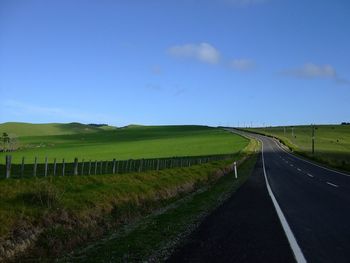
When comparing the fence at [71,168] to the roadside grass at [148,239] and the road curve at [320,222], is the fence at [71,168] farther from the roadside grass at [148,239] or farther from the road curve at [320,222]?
the road curve at [320,222]

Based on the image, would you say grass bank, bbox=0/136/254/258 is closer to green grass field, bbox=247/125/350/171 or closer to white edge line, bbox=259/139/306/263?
white edge line, bbox=259/139/306/263

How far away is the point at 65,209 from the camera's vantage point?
12.8 metres

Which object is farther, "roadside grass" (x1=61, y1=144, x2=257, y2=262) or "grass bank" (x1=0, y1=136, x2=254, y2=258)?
"grass bank" (x1=0, y1=136, x2=254, y2=258)

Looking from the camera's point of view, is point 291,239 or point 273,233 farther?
point 273,233

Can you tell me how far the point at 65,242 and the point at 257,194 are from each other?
11.8 metres

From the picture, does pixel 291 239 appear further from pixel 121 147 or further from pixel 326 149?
pixel 326 149

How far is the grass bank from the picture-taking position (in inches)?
412

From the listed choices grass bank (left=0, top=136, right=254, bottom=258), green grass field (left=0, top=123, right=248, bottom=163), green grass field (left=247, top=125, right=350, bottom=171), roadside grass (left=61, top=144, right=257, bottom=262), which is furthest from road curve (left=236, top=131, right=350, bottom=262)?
green grass field (left=0, top=123, right=248, bottom=163)

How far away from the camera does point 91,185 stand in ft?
57.6

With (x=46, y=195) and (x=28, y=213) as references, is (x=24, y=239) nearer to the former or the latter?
(x=28, y=213)

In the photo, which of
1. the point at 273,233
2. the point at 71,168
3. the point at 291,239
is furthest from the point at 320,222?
the point at 71,168

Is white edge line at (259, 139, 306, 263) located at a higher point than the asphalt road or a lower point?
higher

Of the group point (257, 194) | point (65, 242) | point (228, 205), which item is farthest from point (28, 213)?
point (257, 194)

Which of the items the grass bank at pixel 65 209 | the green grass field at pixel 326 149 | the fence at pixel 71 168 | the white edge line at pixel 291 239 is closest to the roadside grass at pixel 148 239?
the grass bank at pixel 65 209
